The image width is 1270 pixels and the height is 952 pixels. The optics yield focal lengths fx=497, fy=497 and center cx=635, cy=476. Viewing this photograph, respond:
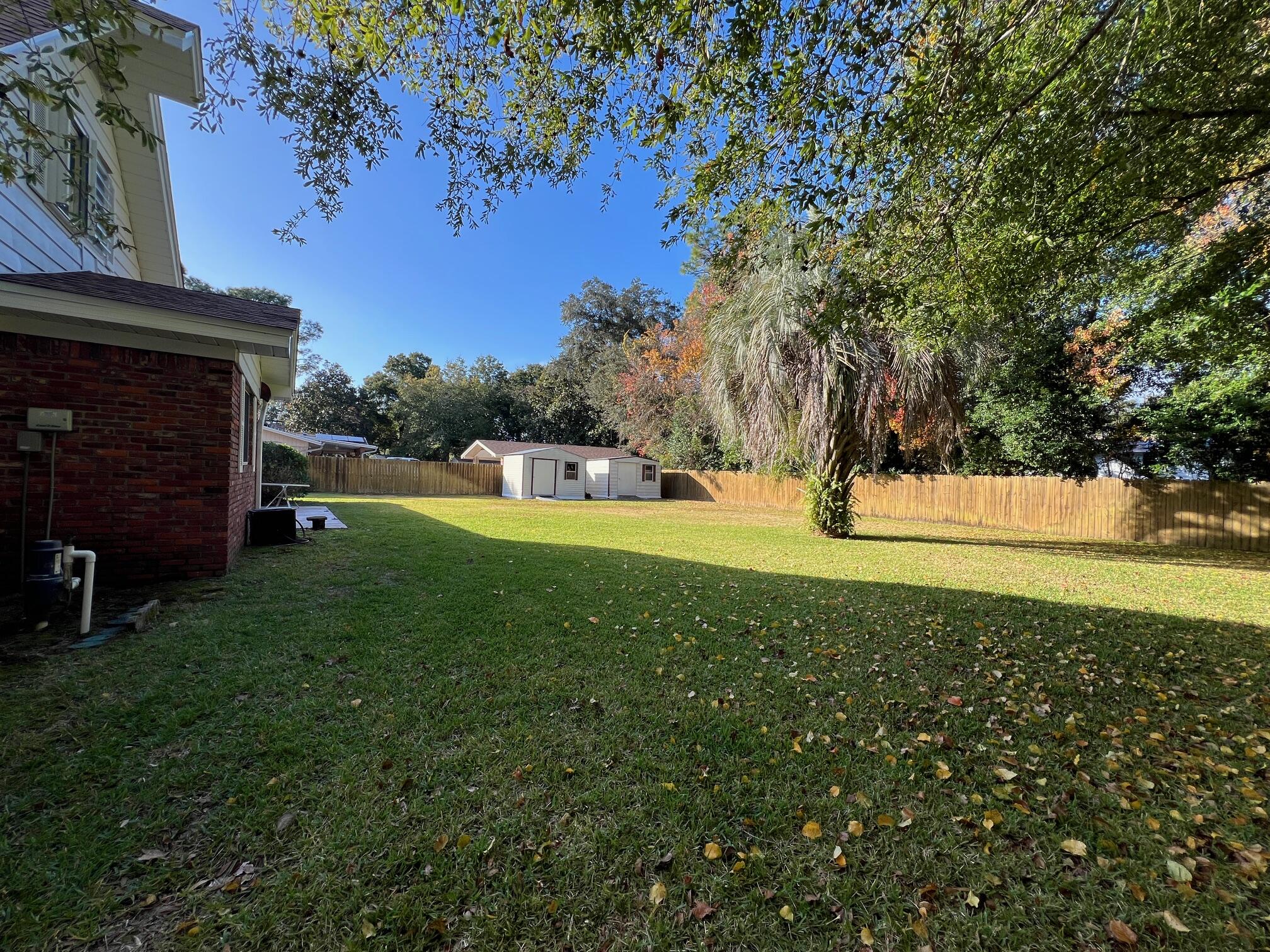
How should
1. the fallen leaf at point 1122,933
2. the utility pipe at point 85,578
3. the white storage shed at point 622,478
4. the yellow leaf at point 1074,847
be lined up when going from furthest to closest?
the white storage shed at point 622,478 → the utility pipe at point 85,578 → the yellow leaf at point 1074,847 → the fallen leaf at point 1122,933

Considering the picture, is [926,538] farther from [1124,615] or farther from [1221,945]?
[1221,945]

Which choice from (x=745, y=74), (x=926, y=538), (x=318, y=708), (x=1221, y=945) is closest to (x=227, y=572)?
(x=318, y=708)

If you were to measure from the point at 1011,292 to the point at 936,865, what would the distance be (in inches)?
253

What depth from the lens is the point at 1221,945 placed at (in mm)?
1569

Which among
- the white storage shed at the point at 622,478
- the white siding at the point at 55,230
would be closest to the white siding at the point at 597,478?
the white storage shed at the point at 622,478

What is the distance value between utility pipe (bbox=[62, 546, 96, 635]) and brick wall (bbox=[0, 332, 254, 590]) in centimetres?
92

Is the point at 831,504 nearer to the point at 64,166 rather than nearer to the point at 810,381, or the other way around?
the point at 810,381

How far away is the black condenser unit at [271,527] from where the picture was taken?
303 inches

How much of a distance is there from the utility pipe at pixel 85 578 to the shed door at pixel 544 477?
826 inches

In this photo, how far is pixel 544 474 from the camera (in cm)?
2530

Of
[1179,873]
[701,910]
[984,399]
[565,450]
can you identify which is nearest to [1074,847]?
[1179,873]

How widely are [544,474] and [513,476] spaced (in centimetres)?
179

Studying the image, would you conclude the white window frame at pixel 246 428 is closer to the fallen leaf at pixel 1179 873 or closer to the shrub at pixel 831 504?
the fallen leaf at pixel 1179 873

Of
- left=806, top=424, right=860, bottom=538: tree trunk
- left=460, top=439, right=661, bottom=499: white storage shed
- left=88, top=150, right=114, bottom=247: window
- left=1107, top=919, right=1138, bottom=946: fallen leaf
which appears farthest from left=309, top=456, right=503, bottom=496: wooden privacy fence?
left=1107, top=919, right=1138, bottom=946: fallen leaf
